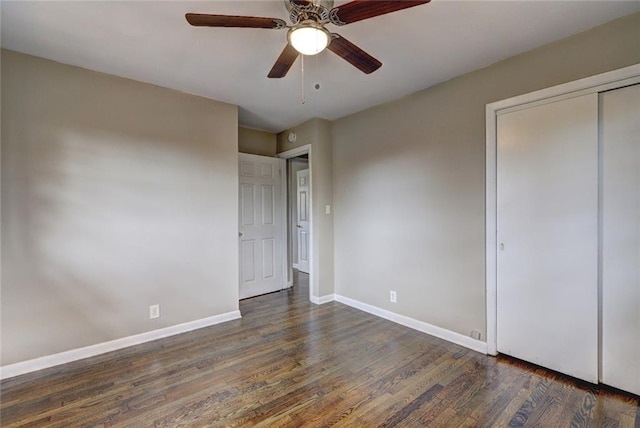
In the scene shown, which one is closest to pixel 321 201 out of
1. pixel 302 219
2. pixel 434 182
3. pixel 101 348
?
pixel 434 182

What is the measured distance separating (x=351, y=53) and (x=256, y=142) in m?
2.91

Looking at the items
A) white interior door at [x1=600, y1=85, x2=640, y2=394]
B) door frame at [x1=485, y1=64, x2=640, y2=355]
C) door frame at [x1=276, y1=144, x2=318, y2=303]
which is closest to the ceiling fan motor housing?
door frame at [x1=485, y1=64, x2=640, y2=355]

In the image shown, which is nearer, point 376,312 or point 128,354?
point 128,354

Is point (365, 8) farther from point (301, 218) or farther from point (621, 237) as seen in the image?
point (301, 218)

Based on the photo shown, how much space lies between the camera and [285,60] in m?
1.86

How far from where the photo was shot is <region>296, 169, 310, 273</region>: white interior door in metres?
5.59

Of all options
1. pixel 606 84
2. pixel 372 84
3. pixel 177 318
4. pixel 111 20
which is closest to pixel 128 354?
pixel 177 318

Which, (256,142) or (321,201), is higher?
(256,142)

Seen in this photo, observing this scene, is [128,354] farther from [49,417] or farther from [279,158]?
[279,158]

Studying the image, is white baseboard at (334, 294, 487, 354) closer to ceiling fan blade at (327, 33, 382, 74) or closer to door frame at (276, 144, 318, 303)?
door frame at (276, 144, 318, 303)

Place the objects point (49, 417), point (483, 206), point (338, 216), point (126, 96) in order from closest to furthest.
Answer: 1. point (49, 417)
2. point (483, 206)
3. point (126, 96)
4. point (338, 216)

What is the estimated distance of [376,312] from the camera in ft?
11.5

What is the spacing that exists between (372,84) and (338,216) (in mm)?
1757

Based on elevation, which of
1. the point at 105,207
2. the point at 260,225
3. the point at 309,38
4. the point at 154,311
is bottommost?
the point at 154,311
